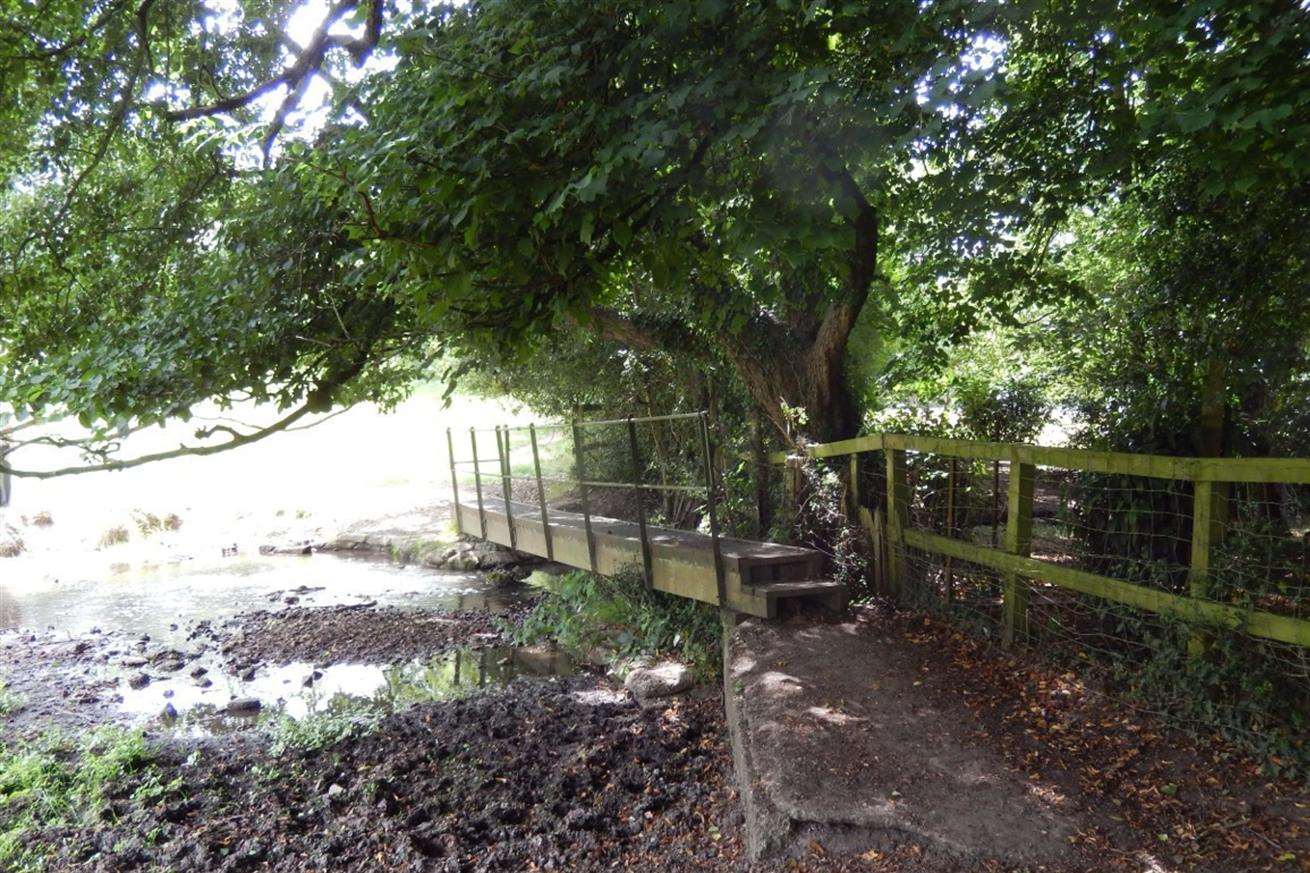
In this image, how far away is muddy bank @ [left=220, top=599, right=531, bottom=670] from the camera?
29.2ft

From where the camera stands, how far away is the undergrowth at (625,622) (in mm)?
6797

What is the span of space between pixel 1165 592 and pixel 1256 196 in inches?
96.1

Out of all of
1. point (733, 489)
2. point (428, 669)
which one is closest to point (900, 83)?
point (733, 489)

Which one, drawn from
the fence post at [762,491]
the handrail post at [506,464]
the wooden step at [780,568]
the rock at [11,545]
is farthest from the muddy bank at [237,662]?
the rock at [11,545]

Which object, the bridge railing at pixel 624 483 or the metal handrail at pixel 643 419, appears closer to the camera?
the metal handrail at pixel 643 419

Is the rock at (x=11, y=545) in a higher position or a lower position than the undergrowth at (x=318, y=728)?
lower

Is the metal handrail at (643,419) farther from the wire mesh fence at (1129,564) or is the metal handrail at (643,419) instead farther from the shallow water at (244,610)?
the shallow water at (244,610)

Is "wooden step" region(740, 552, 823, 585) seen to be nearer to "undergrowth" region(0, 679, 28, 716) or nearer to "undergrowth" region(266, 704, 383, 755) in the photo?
"undergrowth" region(266, 704, 383, 755)

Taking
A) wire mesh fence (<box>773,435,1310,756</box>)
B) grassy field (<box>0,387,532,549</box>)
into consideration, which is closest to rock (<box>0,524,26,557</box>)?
grassy field (<box>0,387,532,549</box>)

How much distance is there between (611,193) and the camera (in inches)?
150

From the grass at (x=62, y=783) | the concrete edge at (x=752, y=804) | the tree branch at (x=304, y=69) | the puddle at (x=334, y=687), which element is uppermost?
the tree branch at (x=304, y=69)

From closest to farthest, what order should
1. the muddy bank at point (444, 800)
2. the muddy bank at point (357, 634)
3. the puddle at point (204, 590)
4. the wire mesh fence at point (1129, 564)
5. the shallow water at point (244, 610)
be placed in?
the wire mesh fence at point (1129, 564), the muddy bank at point (444, 800), the shallow water at point (244, 610), the muddy bank at point (357, 634), the puddle at point (204, 590)

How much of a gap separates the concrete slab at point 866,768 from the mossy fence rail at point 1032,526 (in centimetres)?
81

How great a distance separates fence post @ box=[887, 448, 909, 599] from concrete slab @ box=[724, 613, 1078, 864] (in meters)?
0.84
